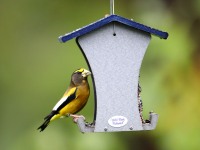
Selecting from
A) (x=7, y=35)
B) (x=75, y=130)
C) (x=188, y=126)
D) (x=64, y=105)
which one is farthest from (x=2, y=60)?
(x=64, y=105)

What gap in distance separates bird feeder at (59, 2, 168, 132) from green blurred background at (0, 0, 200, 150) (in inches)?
55.9

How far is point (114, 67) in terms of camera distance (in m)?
6.14

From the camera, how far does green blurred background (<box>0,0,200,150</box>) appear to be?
783 cm

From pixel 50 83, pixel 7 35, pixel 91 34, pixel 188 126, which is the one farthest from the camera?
pixel 7 35

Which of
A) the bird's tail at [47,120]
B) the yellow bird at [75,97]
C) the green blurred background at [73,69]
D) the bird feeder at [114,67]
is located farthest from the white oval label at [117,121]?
the green blurred background at [73,69]

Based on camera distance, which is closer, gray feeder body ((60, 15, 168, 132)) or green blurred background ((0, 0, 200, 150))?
gray feeder body ((60, 15, 168, 132))

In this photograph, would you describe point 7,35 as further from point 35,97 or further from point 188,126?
point 188,126

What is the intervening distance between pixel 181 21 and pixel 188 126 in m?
0.91

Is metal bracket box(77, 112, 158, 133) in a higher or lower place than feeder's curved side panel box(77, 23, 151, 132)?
lower

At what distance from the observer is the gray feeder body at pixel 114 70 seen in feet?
20.1

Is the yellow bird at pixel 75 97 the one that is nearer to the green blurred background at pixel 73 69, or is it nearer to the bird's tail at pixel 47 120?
the bird's tail at pixel 47 120

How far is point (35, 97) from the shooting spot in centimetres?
850

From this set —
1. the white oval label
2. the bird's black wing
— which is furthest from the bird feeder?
the bird's black wing

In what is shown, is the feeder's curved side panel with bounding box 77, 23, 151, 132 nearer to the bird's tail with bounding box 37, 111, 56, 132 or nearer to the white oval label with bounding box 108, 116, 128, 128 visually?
the white oval label with bounding box 108, 116, 128, 128
